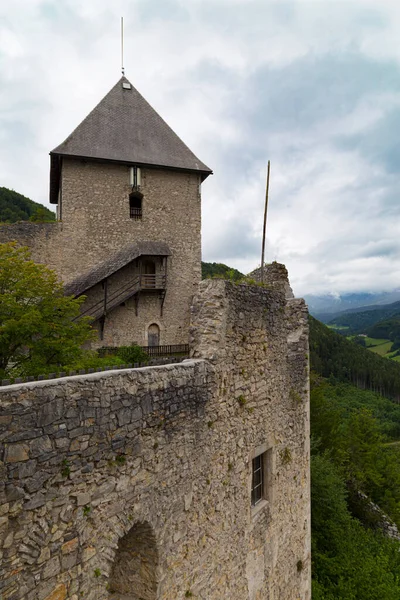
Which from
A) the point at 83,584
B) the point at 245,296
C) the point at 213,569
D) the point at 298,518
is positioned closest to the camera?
the point at 83,584

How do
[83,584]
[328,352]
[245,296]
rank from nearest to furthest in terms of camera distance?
1. [83,584]
2. [245,296]
3. [328,352]

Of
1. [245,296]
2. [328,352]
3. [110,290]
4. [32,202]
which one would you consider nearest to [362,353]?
[328,352]

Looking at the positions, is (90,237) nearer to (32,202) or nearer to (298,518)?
(298,518)

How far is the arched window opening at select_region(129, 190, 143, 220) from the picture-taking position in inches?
789

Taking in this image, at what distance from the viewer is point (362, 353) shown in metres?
94.4

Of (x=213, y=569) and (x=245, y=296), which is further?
(x=245, y=296)

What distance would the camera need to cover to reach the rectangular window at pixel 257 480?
7.00 metres

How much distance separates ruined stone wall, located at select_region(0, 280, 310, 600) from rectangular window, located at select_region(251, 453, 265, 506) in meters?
0.12

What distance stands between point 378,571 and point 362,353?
3600 inches

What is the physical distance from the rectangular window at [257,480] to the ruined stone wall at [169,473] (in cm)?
12

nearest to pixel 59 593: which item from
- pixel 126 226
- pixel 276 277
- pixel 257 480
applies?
pixel 257 480

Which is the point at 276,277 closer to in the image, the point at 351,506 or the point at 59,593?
the point at 59,593

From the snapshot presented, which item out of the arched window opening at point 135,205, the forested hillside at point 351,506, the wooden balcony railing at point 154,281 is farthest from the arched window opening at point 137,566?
the arched window opening at point 135,205

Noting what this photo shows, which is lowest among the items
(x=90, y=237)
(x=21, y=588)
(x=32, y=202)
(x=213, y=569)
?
(x=213, y=569)
